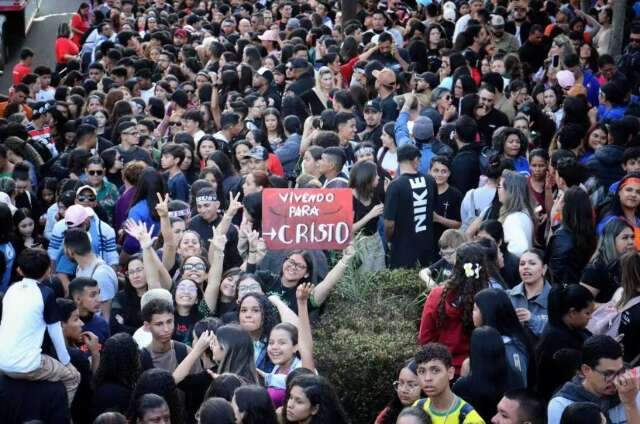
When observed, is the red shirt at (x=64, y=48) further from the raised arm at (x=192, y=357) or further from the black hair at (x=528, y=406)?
the black hair at (x=528, y=406)

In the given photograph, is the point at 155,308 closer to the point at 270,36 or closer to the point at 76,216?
the point at 76,216

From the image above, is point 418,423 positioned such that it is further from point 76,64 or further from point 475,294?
point 76,64

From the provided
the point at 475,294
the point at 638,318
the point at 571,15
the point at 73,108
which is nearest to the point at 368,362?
Result: the point at 475,294

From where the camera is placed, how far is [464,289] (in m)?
9.54

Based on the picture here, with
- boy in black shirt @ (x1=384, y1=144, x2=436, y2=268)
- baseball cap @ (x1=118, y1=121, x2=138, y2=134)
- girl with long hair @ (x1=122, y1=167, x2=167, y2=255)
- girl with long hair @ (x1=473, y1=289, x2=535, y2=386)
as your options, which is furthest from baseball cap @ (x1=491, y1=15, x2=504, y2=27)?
girl with long hair @ (x1=473, y1=289, x2=535, y2=386)

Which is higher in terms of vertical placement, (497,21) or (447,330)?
(497,21)

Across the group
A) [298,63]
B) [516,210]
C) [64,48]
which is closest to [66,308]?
[516,210]

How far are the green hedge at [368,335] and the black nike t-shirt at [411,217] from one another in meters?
0.37

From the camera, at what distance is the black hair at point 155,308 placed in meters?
9.37

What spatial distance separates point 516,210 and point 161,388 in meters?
4.52

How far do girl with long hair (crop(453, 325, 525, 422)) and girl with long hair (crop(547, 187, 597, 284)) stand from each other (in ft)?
8.67

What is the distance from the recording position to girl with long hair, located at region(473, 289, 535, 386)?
884cm

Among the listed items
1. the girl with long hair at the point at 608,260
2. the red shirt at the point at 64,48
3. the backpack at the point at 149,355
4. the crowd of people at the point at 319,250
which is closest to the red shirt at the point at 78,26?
the red shirt at the point at 64,48

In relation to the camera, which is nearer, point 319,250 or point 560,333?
point 560,333
